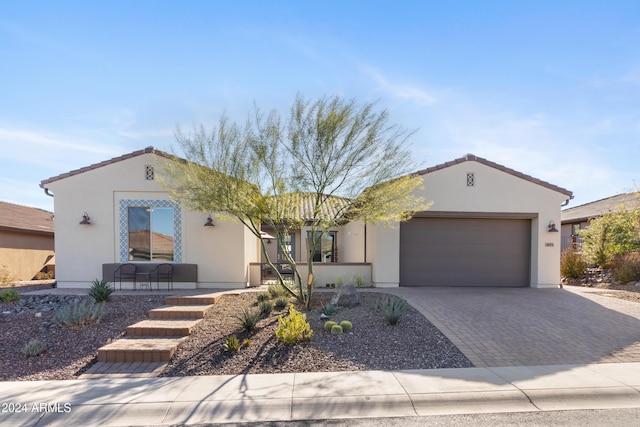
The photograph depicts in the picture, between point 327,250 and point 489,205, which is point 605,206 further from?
point 327,250

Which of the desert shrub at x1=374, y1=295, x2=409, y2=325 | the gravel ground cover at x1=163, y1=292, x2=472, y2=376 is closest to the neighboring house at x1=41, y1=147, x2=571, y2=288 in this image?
the desert shrub at x1=374, y1=295, x2=409, y2=325

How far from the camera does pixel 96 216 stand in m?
11.4

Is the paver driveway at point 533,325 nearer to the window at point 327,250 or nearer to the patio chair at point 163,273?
the patio chair at point 163,273

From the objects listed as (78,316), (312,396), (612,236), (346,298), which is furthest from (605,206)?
(78,316)

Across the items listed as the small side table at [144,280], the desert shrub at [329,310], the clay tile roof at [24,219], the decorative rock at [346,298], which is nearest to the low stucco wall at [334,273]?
the decorative rock at [346,298]

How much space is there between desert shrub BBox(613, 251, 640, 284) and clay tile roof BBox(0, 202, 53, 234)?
1015 inches

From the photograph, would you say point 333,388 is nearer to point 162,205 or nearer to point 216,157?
point 216,157

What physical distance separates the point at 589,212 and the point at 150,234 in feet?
77.4

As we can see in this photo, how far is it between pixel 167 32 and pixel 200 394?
Answer: 8441mm

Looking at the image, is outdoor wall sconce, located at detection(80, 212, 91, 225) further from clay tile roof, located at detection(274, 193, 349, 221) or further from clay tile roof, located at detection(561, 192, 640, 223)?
clay tile roof, located at detection(561, 192, 640, 223)

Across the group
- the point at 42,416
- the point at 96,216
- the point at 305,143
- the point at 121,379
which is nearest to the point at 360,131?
the point at 305,143

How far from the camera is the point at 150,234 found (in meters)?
11.4

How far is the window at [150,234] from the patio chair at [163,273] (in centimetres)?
29

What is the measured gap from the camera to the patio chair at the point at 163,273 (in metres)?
11.2
